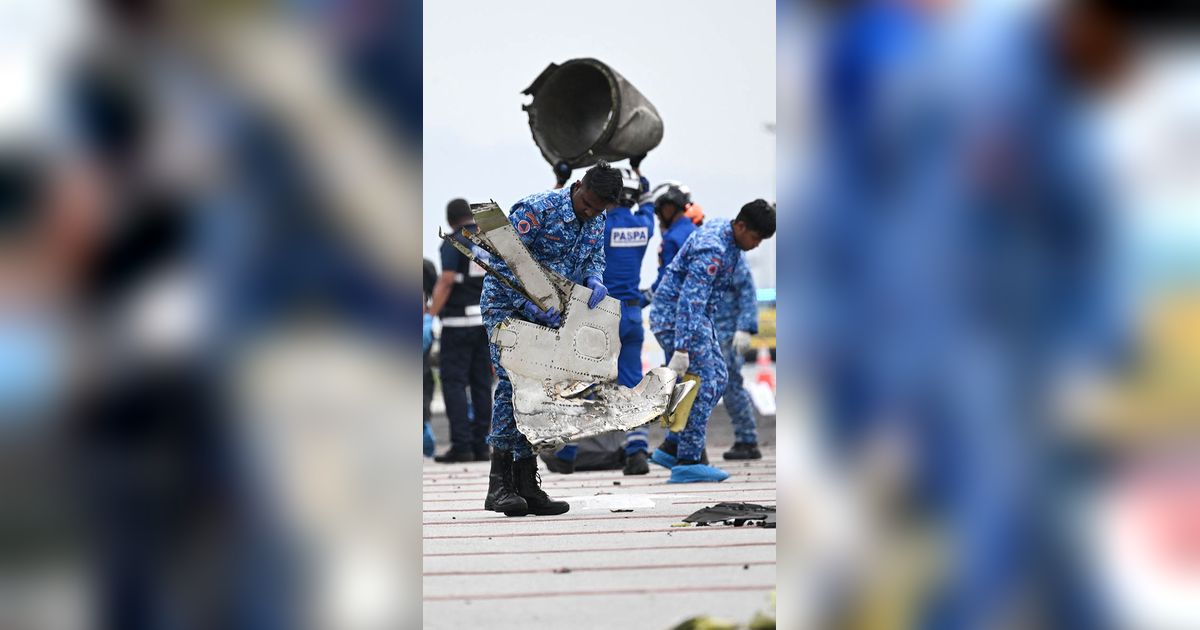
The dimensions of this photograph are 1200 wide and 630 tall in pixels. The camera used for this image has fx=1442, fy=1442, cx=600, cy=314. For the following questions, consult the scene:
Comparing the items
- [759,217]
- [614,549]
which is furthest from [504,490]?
[759,217]

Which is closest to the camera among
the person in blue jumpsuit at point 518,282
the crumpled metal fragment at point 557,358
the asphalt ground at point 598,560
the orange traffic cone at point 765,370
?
the asphalt ground at point 598,560

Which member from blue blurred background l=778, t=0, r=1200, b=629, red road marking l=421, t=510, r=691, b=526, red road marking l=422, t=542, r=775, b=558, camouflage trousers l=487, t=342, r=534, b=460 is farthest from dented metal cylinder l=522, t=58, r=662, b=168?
blue blurred background l=778, t=0, r=1200, b=629

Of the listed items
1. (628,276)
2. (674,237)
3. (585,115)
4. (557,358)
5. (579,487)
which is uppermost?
(585,115)

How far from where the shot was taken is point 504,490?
6.21 meters

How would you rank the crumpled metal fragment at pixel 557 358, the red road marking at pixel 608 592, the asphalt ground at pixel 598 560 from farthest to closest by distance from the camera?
the crumpled metal fragment at pixel 557 358
the red road marking at pixel 608 592
the asphalt ground at pixel 598 560

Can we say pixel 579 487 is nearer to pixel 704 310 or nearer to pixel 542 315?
pixel 704 310

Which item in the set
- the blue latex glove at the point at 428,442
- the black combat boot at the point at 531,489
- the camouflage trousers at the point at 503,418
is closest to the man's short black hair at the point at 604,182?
the camouflage trousers at the point at 503,418

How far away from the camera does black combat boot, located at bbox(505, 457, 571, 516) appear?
6.16m

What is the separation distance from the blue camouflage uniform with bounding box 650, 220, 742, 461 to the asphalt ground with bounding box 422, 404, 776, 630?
0.36 metres

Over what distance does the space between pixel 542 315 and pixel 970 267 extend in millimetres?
3678

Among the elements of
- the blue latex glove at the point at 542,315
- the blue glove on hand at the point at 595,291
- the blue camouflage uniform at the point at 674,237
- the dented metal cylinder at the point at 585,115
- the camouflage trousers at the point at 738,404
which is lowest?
the camouflage trousers at the point at 738,404

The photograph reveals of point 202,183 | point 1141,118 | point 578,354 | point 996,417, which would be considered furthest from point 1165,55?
point 578,354

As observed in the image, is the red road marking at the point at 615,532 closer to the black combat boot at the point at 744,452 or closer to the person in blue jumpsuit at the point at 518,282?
the person in blue jumpsuit at the point at 518,282

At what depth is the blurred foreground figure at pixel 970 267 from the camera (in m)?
2.40
